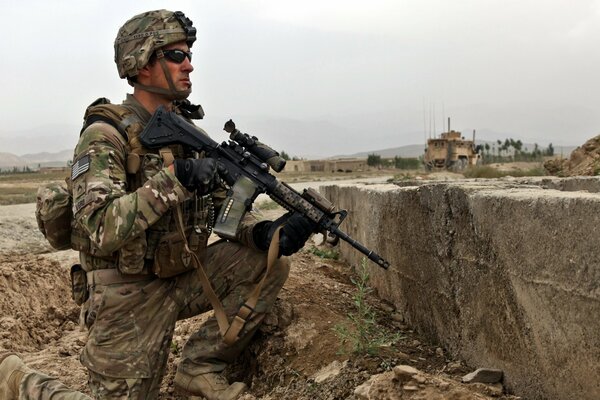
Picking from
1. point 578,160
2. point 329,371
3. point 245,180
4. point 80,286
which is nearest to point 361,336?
point 329,371

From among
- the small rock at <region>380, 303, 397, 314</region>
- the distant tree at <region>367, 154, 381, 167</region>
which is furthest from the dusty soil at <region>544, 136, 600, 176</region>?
the distant tree at <region>367, 154, 381, 167</region>

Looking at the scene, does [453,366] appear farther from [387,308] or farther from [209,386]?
[209,386]

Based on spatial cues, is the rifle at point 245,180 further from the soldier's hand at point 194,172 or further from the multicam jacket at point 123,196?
the soldier's hand at point 194,172

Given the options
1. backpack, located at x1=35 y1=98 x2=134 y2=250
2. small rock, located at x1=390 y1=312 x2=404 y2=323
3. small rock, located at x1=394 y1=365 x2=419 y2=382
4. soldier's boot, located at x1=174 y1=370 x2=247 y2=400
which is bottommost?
soldier's boot, located at x1=174 y1=370 x2=247 y2=400

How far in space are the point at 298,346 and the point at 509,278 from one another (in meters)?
1.20

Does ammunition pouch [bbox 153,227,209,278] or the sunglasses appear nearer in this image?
ammunition pouch [bbox 153,227,209,278]

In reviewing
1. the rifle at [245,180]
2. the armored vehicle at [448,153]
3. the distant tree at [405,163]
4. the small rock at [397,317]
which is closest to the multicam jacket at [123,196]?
the rifle at [245,180]

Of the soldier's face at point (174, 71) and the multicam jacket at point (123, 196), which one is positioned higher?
the soldier's face at point (174, 71)

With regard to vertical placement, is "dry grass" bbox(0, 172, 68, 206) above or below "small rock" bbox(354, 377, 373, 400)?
above

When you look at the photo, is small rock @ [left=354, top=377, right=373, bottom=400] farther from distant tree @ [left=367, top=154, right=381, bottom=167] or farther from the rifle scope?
distant tree @ [left=367, top=154, right=381, bottom=167]

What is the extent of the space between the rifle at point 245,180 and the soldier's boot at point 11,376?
1.03 m

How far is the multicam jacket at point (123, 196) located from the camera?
254cm

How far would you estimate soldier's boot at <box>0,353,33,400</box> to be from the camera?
103 inches

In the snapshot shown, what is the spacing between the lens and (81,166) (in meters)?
2.62
